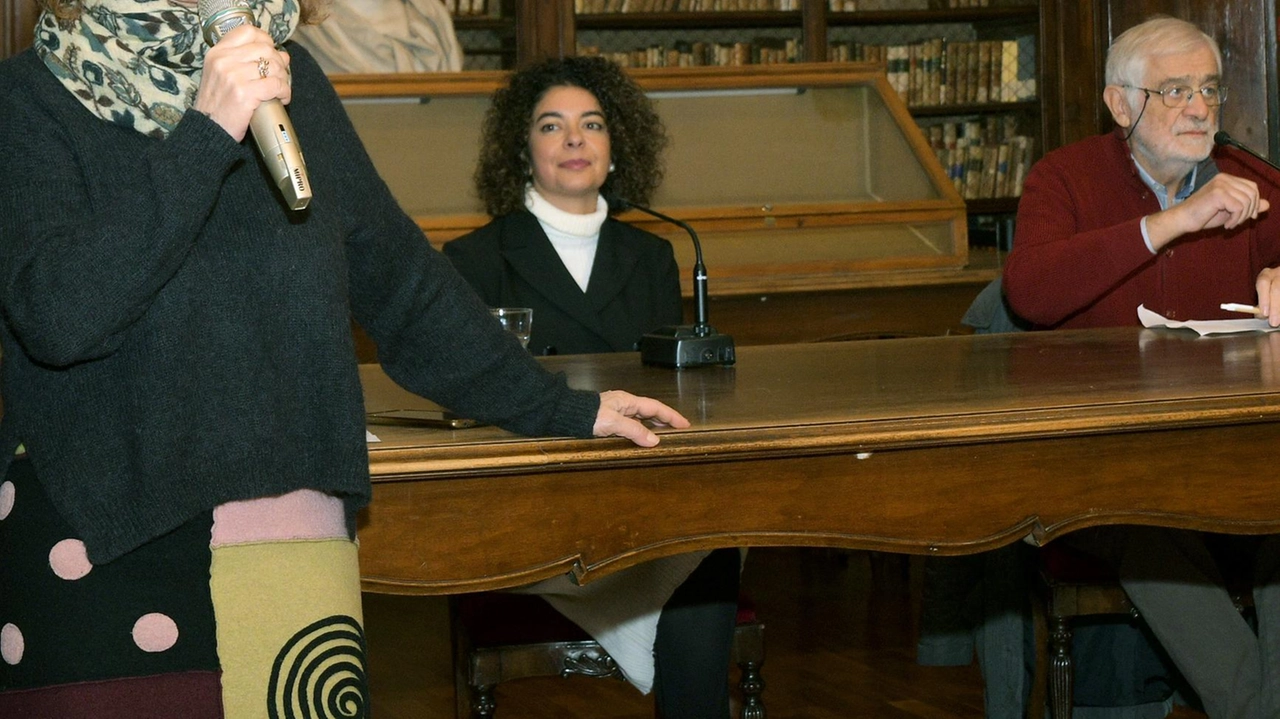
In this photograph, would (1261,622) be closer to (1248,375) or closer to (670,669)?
(1248,375)

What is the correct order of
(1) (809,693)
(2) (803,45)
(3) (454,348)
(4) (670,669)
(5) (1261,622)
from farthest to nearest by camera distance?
(2) (803,45), (1) (809,693), (5) (1261,622), (4) (670,669), (3) (454,348)

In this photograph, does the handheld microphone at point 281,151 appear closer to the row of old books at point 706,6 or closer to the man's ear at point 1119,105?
the man's ear at point 1119,105

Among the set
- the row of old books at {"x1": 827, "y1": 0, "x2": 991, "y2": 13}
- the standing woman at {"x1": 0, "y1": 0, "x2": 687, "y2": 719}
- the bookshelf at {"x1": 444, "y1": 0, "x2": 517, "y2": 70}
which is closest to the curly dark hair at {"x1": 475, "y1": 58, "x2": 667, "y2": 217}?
the standing woman at {"x1": 0, "y1": 0, "x2": 687, "y2": 719}

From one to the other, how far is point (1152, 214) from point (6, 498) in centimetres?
205

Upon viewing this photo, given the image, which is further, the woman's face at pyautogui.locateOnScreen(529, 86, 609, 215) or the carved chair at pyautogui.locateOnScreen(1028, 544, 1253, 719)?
the woman's face at pyautogui.locateOnScreen(529, 86, 609, 215)

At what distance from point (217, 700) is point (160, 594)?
88mm

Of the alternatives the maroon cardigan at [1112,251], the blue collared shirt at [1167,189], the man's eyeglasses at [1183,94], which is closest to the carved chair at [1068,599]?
the maroon cardigan at [1112,251]

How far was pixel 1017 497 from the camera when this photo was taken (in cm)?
145

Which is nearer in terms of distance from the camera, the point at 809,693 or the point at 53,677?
the point at 53,677

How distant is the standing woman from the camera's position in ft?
3.17

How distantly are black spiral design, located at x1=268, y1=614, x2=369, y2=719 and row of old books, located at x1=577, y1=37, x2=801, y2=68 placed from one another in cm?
493

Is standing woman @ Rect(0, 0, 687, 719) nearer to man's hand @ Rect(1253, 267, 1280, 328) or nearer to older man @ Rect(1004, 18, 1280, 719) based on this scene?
older man @ Rect(1004, 18, 1280, 719)

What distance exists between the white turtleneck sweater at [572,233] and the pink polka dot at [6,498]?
5.50 feet

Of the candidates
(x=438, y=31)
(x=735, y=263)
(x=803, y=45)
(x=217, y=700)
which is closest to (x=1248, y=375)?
(x=217, y=700)
